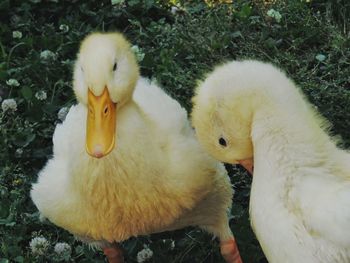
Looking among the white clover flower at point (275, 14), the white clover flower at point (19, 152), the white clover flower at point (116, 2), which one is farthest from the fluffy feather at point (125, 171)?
the white clover flower at point (116, 2)

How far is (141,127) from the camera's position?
3.84m

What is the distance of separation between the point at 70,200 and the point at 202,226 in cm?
70

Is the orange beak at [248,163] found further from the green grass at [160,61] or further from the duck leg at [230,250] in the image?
the green grass at [160,61]

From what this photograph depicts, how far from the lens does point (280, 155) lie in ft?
11.1

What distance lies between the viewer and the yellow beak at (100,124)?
362cm

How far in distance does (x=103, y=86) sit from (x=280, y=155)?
733mm

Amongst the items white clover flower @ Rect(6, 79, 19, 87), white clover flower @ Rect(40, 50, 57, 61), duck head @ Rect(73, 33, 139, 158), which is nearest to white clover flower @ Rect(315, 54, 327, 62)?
white clover flower @ Rect(40, 50, 57, 61)

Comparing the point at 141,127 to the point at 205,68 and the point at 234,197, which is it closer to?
the point at 234,197

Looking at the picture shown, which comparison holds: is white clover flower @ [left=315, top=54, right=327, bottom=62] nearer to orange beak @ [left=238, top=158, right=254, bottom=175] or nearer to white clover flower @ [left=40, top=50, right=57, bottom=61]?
white clover flower @ [left=40, top=50, right=57, bottom=61]

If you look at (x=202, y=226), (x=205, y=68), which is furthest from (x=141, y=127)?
(x=205, y=68)

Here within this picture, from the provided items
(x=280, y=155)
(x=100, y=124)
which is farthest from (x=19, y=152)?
(x=280, y=155)

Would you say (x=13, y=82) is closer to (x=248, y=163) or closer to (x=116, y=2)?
(x=116, y=2)

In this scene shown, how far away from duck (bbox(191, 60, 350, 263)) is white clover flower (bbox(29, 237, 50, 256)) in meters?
1.22

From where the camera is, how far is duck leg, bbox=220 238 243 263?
4.36m
